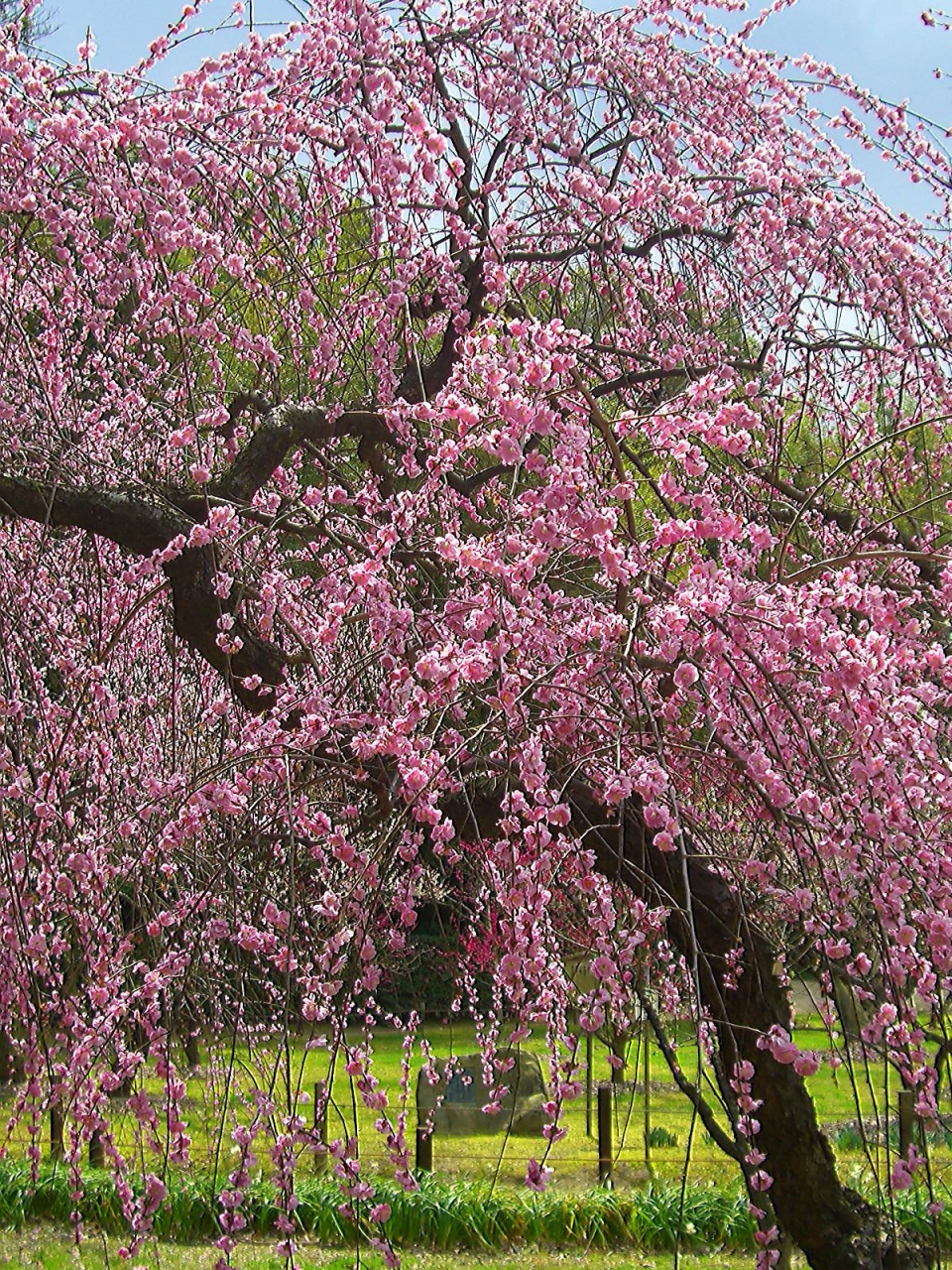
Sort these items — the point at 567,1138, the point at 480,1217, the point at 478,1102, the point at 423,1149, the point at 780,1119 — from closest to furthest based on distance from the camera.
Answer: the point at 780,1119, the point at 480,1217, the point at 423,1149, the point at 567,1138, the point at 478,1102

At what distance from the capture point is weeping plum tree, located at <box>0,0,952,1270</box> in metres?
2.27

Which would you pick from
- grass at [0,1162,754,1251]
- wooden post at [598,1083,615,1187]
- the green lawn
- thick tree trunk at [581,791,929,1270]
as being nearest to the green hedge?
grass at [0,1162,754,1251]

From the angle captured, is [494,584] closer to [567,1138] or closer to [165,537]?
[165,537]

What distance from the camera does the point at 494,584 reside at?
2.33 m

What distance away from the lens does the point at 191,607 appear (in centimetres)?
339

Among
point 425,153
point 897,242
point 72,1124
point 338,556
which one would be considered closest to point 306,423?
point 338,556

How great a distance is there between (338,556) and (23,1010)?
176 cm

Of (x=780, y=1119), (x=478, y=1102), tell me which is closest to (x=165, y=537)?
(x=780, y=1119)

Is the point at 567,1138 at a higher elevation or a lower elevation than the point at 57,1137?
lower

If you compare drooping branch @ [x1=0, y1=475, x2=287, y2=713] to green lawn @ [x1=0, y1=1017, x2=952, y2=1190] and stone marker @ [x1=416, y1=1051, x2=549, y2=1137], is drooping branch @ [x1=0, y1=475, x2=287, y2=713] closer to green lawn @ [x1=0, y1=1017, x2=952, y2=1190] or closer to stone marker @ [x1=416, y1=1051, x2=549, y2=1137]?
green lawn @ [x1=0, y1=1017, x2=952, y2=1190]

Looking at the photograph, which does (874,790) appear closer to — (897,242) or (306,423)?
(897,242)

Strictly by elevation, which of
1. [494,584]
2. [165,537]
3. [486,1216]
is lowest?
[486,1216]

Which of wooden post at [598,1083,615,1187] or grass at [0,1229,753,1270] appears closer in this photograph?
grass at [0,1229,753,1270]

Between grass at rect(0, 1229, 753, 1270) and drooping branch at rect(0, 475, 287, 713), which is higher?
drooping branch at rect(0, 475, 287, 713)
